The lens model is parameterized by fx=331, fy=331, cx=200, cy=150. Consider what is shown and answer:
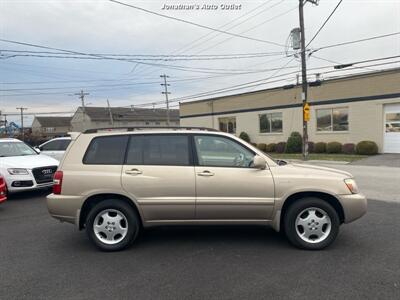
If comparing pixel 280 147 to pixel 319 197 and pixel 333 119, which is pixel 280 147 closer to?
pixel 333 119

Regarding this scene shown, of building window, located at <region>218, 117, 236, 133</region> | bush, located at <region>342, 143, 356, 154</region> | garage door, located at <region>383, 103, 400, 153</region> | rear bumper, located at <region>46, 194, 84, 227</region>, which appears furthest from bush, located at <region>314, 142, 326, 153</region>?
rear bumper, located at <region>46, 194, 84, 227</region>

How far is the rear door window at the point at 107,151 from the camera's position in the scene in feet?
15.4

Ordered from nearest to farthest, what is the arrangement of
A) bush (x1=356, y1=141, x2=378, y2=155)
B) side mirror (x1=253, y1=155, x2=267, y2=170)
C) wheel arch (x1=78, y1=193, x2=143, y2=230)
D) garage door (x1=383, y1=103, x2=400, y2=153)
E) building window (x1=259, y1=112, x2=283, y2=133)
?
side mirror (x1=253, y1=155, x2=267, y2=170) < wheel arch (x1=78, y1=193, x2=143, y2=230) < garage door (x1=383, y1=103, x2=400, y2=153) < bush (x1=356, y1=141, x2=378, y2=155) < building window (x1=259, y1=112, x2=283, y2=133)

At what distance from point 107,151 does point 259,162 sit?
2153 mm

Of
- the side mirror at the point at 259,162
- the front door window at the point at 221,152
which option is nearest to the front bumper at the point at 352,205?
the side mirror at the point at 259,162

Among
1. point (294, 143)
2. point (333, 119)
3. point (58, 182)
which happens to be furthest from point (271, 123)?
point (58, 182)

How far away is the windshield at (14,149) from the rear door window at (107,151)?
5.99m

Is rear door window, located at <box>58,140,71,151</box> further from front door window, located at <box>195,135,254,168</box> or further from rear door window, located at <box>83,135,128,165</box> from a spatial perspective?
front door window, located at <box>195,135,254,168</box>

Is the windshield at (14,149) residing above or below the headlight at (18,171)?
above

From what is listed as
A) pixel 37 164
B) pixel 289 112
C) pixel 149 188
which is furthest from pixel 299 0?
pixel 149 188

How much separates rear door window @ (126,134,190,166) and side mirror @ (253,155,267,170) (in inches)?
36.2

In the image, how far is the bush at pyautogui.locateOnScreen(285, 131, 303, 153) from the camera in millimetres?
23469

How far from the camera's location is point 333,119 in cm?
2298

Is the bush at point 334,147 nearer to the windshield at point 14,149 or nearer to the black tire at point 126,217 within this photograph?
the windshield at point 14,149
